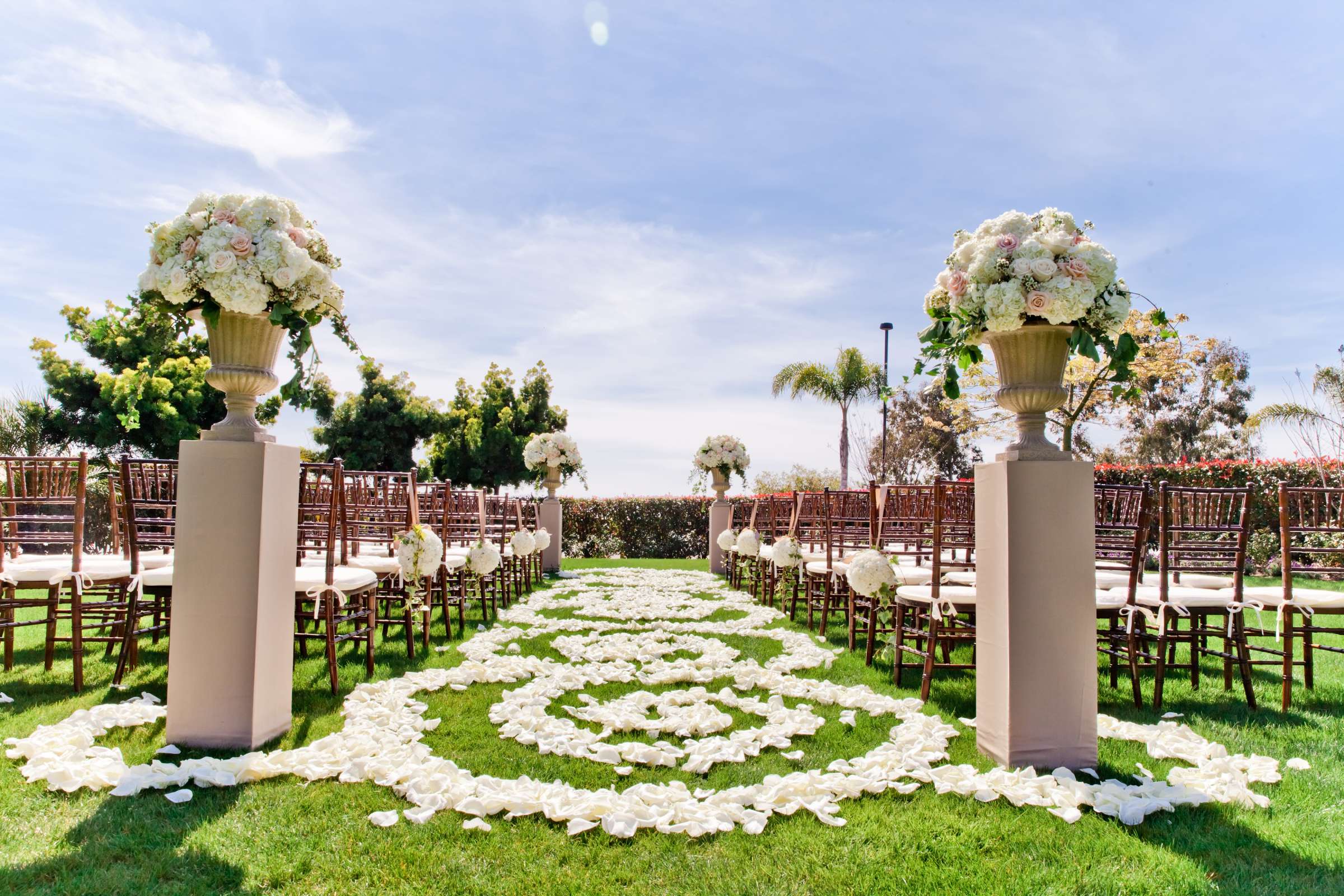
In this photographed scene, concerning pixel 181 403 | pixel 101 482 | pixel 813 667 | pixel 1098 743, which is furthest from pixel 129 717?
pixel 181 403

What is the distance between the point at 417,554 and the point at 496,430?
51.5ft

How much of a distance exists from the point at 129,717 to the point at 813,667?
4.08 metres

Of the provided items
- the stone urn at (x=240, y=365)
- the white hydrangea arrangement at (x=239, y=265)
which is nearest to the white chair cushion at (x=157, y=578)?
the stone urn at (x=240, y=365)

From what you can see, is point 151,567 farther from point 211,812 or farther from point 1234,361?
point 1234,361

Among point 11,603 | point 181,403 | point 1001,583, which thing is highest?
point 181,403

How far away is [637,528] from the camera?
18.0 meters

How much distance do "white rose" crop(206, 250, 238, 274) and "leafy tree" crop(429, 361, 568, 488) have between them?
17.3 m

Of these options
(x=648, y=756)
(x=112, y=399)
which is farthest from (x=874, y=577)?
(x=112, y=399)

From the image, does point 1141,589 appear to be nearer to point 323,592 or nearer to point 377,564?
point 323,592

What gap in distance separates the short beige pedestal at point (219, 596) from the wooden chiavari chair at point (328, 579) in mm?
459

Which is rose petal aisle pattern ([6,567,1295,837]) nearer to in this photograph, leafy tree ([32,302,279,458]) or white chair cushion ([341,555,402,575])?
white chair cushion ([341,555,402,575])

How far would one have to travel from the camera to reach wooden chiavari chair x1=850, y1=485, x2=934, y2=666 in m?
5.27

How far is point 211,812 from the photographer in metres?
2.80

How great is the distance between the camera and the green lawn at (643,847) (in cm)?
234
